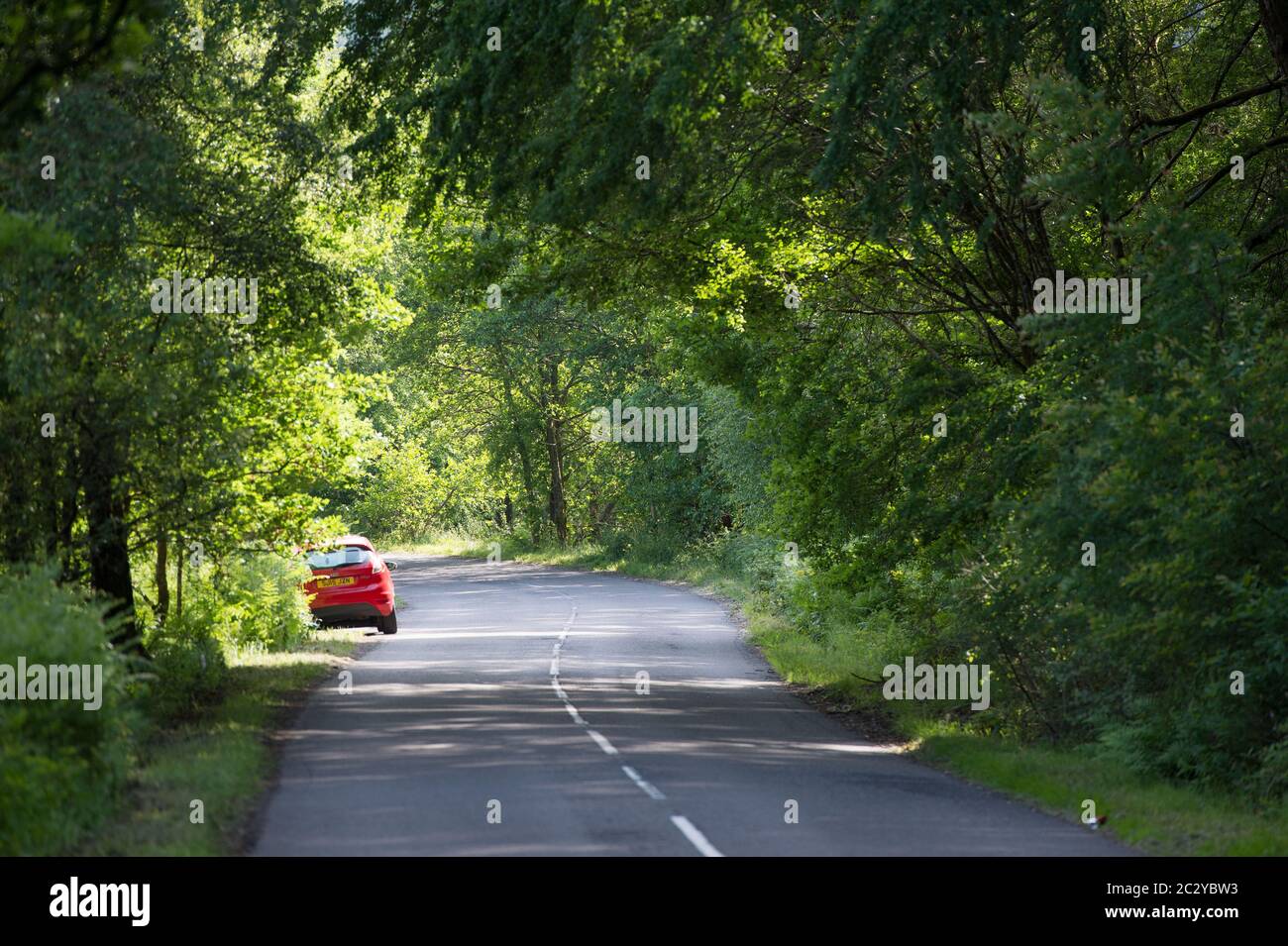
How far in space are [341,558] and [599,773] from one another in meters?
17.0

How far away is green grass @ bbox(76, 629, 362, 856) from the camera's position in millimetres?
10211

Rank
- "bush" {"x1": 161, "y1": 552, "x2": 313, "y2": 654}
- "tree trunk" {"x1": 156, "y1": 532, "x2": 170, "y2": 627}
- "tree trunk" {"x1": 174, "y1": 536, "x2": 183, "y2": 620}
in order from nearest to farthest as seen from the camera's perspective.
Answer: "bush" {"x1": 161, "y1": 552, "x2": 313, "y2": 654} < "tree trunk" {"x1": 156, "y1": 532, "x2": 170, "y2": 627} < "tree trunk" {"x1": 174, "y1": 536, "x2": 183, "y2": 620}

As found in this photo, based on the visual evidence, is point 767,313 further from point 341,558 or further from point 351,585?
point 351,585

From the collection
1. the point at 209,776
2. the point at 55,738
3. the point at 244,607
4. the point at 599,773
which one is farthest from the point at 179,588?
the point at 55,738

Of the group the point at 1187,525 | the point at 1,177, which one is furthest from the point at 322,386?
the point at 1187,525

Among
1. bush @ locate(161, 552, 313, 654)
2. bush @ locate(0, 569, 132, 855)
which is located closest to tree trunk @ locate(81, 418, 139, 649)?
bush @ locate(161, 552, 313, 654)

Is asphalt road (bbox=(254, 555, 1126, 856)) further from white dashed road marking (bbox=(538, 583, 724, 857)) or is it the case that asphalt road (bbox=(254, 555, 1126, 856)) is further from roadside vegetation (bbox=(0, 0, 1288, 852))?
roadside vegetation (bbox=(0, 0, 1288, 852))

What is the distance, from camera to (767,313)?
78.5 feet

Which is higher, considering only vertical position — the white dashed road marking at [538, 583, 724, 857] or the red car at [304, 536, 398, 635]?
the red car at [304, 536, 398, 635]

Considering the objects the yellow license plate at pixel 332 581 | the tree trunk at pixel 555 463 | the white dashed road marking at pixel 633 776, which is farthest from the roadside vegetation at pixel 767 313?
the tree trunk at pixel 555 463

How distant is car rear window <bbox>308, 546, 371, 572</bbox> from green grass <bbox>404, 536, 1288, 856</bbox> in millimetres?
7784

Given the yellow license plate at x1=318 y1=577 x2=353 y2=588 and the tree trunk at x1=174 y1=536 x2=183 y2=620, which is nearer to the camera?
the tree trunk at x1=174 y1=536 x2=183 y2=620

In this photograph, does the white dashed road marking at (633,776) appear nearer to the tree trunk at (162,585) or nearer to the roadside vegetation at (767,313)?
the roadside vegetation at (767,313)

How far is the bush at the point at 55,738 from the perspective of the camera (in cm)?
948
